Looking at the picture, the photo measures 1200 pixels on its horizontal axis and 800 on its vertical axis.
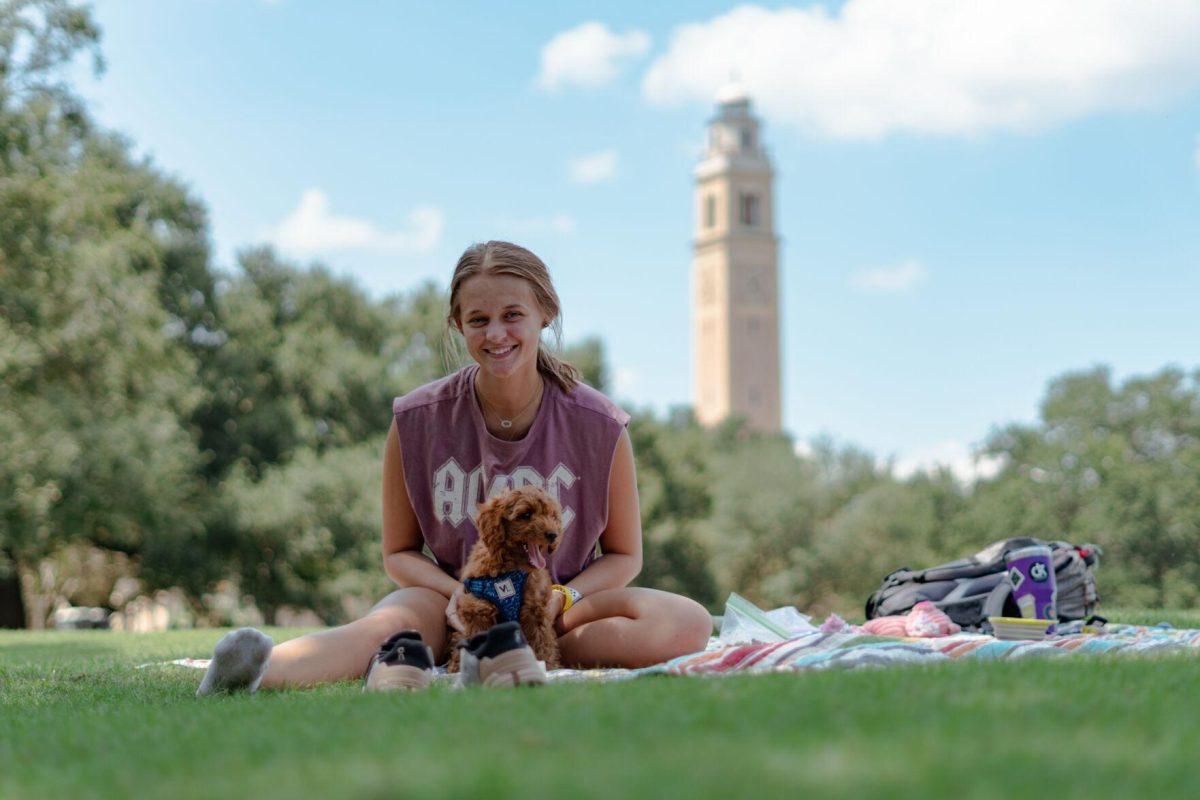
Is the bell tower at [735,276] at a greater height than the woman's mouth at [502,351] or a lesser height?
greater

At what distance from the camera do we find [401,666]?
3645 millimetres

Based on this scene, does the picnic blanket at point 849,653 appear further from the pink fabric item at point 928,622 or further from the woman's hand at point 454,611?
the pink fabric item at point 928,622

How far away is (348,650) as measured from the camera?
13.8 ft

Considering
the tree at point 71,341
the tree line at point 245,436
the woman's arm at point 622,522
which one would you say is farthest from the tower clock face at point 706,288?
the woman's arm at point 622,522

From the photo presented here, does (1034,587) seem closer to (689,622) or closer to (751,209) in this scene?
(689,622)

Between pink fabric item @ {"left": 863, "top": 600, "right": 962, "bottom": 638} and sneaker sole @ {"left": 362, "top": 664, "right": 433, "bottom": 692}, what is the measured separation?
9.19ft

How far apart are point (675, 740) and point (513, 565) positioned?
1.89 metres

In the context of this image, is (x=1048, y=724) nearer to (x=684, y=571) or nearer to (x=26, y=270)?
(x=26, y=270)

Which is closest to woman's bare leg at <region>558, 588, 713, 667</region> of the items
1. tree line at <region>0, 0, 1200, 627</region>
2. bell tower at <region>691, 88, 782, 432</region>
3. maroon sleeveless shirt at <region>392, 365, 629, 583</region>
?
maroon sleeveless shirt at <region>392, 365, 629, 583</region>

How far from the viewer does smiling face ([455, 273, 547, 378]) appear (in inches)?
173

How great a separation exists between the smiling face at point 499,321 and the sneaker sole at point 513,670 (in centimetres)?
133

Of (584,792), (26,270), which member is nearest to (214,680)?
(584,792)

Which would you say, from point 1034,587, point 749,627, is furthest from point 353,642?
point 1034,587

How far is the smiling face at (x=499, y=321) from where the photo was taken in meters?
4.41
